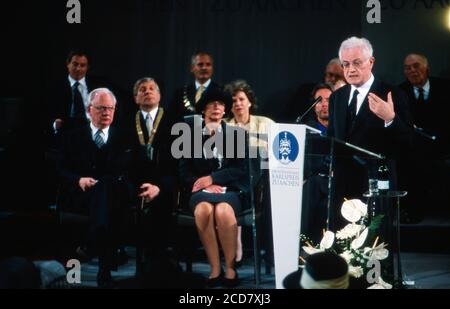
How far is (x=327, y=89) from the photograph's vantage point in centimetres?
632

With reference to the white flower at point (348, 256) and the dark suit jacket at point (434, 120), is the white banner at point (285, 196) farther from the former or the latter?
the dark suit jacket at point (434, 120)

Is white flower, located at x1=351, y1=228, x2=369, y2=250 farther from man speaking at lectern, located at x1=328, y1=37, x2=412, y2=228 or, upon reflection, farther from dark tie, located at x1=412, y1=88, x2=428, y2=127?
dark tie, located at x1=412, y1=88, x2=428, y2=127

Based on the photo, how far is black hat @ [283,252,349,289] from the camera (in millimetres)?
3314

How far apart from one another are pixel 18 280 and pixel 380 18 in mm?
5117

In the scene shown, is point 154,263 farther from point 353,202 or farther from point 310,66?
point 310,66

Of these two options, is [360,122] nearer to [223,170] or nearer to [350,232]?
[350,232]

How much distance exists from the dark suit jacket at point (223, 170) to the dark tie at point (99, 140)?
2.04ft

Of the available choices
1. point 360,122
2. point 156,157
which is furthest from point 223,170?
point 360,122

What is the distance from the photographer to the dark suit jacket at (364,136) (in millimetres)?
4824

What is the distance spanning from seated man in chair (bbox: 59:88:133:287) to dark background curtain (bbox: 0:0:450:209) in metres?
1.69

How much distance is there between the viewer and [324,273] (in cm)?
331

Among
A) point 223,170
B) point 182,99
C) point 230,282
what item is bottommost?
point 230,282

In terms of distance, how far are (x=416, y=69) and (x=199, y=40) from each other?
218 cm
